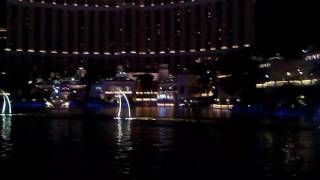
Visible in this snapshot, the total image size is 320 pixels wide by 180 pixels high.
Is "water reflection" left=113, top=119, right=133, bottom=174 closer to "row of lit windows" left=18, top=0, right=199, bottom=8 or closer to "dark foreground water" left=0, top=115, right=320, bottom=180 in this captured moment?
"dark foreground water" left=0, top=115, right=320, bottom=180

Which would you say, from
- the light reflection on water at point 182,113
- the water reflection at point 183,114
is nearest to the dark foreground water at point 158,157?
the water reflection at point 183,114

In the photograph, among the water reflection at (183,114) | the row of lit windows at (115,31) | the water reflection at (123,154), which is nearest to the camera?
the water reflection at (123,154)

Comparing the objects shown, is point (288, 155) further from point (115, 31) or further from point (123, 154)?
point (115, 31)

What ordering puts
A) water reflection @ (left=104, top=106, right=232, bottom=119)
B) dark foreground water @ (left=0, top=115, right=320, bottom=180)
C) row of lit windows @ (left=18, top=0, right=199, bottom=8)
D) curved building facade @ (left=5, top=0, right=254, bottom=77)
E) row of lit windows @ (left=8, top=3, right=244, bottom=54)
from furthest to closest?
1. row of lit windows @ (left=18, top=0, right=199, bottom=8)
2. row of lit windows @ (left=8, top=3, right=244, bottom=54)
3. curved building facade @ (left=5, top=0, right=254, bottom=77)
4. water reflection @ (left=104, top=106, right=232, bottom=119)
5. dark foreground water @ (left=0, top=115, right=320, bottom=180)

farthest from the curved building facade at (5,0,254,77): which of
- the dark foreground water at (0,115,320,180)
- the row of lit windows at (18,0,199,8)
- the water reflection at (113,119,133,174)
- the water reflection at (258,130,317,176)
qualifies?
the water reflection at (258,130,317,176)

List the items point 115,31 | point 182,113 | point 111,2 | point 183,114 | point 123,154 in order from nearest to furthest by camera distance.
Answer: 1. point 123,154
2. point 183,114
3. point 182,113
4. point 115,31
5. point 111,2

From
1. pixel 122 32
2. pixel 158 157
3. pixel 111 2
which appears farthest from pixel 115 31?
pixel 158 157

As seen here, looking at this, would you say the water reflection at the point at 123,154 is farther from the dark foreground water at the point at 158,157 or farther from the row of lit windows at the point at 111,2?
the row of lit windows at the point at 111,2

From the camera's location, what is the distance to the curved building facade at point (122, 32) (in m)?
128

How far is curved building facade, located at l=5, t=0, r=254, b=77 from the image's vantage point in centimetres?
12812

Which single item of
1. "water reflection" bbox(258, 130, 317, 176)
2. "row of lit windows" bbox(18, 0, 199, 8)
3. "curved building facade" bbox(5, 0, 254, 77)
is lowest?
"water reflection" bbox(258, 130, 317, 176)

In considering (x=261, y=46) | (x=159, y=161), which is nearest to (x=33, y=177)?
(x=159, y=161)

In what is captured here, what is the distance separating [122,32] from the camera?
14462 centimetres

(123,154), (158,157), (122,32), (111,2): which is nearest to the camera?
Result: (158,157)
